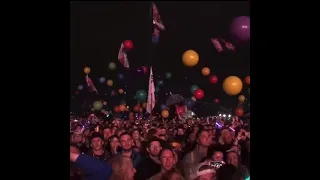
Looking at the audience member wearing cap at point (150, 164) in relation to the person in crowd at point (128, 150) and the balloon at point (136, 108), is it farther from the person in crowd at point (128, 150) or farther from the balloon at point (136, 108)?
the balloon at point (136, 108)

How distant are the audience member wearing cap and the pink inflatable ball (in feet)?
5.59

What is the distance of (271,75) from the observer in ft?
7.55

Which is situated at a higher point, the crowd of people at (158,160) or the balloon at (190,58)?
the balloon at (190,58)

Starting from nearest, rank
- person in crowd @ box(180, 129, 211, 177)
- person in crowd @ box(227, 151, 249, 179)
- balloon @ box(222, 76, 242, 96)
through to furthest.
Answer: person in crowd @ box(227, 151, 249, 179), person in crowd @ box(180, 129, 211, 177), balloon @ box(222, 76, 242, 96)

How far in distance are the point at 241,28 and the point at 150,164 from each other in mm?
2039

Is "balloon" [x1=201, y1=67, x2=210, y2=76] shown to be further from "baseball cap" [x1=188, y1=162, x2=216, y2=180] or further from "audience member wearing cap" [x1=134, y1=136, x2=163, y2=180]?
"baseball cap" [x1=188, y1=162, x2=216, y2=180]

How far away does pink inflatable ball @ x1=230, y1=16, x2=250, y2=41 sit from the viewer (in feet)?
16.0

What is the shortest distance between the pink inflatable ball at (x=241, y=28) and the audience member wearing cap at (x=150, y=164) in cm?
170

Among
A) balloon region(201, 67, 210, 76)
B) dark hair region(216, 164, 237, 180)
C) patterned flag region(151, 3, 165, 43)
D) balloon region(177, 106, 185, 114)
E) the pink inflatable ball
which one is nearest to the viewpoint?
dark hair region(216, 164, 237, 180)

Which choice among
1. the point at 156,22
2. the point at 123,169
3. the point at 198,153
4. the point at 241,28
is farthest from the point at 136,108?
the point at 123,169

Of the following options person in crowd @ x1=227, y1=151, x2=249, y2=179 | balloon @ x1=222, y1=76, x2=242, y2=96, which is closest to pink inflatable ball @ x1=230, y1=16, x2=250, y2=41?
balloon @ x1=222, y1=76, x2=242, y2=96

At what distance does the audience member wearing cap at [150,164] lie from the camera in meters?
3.95

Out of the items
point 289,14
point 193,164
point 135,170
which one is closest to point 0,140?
point 289,14

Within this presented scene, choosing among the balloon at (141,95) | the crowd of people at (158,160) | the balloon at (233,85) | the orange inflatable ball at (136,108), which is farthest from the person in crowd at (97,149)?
the orange inflatable ball at (136,108)
